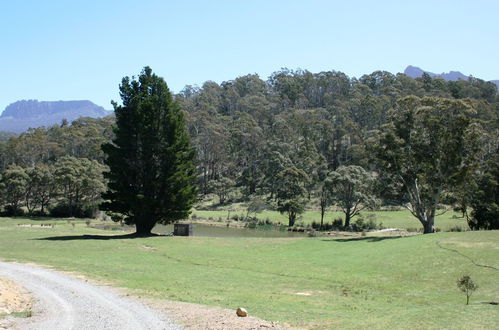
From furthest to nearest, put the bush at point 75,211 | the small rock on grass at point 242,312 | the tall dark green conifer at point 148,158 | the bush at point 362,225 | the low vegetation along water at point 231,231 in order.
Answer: the bush at point 75,211
the bush at point 362,225
the low vegetation along water at point 231,231
the tall dark green conifer at point 148,158
the small rock on grass at point 242,312

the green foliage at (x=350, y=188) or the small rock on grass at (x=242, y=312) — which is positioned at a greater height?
the green foliage at (x=350, y=188)

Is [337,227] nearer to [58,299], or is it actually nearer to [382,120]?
[58,299]

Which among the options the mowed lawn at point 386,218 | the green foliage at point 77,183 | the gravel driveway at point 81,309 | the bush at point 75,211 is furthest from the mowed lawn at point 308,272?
the bush at point 75,211

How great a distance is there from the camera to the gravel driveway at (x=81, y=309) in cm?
1337

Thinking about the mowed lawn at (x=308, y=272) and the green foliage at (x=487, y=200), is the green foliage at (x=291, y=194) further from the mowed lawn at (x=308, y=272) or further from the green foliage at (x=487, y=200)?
the mowed lawn at (x=308, y=272)

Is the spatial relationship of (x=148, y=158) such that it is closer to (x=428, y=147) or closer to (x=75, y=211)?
(x=428, y=147)

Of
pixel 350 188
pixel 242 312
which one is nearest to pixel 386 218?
pixel 350 188

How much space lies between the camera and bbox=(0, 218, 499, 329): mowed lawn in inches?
592

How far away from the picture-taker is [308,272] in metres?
26.9

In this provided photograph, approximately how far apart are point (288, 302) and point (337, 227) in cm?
4629

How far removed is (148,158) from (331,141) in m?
81.1

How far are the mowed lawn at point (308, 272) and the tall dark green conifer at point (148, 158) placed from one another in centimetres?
552

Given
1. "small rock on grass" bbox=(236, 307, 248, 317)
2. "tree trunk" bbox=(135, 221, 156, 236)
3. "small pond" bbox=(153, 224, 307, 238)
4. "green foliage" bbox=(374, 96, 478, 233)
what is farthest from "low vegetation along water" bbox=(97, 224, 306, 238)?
"small rock on grass" bbox=(236, 307, 248, 317)

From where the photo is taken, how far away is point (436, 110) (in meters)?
43.2
